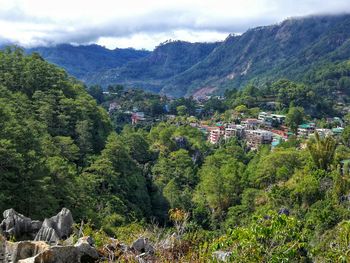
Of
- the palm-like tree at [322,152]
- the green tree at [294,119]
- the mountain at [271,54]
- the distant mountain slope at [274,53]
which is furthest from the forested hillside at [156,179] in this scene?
the mountain at [271,54]

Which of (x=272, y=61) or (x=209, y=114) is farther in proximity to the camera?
(x=272, y=61)

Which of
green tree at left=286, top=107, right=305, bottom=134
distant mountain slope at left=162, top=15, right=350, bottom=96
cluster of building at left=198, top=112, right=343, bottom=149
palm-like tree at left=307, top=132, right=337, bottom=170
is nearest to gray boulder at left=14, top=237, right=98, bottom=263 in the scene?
palm-like tree at left=307, top=132, right=337, bottom=170

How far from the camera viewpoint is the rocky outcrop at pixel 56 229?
1019cm

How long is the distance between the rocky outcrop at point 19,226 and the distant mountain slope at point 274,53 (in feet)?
398

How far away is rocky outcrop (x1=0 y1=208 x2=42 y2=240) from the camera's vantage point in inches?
444

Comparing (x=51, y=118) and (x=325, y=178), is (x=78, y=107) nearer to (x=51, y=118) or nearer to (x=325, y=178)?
(x=51, y=118)

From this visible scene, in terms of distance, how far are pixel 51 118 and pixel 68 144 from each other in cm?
436

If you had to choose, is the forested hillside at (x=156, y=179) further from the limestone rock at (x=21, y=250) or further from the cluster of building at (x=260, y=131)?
the cluster of building at (x=260, y=131)

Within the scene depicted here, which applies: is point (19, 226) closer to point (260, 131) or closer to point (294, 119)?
point (260, 131)

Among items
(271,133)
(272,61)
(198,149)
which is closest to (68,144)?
(198,149)

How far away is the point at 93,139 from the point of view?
117 ft

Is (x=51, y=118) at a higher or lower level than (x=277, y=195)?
higher

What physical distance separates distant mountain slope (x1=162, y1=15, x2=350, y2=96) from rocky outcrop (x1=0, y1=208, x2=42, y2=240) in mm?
121367

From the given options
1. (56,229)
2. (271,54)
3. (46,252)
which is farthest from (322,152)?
(271,54)
